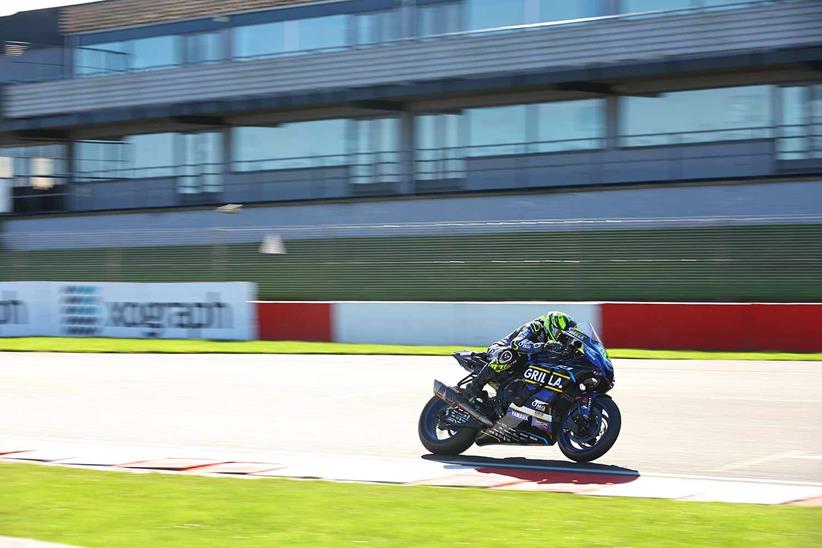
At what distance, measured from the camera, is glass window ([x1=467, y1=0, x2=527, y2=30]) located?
30.7m

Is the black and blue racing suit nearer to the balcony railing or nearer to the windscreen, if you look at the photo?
the windscreen

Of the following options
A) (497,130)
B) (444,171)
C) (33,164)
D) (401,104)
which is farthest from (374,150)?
(33,164)

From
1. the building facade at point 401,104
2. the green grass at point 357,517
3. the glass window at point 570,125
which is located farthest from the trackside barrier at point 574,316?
the green grass at point 357,517

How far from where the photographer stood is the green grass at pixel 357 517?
6.31m

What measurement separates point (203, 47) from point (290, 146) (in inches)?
179

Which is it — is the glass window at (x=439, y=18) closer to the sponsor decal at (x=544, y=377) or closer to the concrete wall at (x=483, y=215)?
the concrete wall at (x=483, y=215)

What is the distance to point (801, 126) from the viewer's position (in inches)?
1052

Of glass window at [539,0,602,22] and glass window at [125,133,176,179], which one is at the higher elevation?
glass window at [539,0,602,22]

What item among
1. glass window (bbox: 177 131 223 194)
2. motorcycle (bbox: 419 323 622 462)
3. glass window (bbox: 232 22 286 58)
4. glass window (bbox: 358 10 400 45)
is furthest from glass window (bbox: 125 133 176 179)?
motorcycle (bbox: 419 323 622 462)

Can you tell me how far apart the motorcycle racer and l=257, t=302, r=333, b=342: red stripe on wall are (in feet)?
47.8

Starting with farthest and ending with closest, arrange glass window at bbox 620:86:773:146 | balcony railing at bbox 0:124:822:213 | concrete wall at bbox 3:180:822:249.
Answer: glass window at bbox 620:86:773:146 → balcony railing at bbox 0:124:822:213 → concrete wall at bbox 3:180:822:249

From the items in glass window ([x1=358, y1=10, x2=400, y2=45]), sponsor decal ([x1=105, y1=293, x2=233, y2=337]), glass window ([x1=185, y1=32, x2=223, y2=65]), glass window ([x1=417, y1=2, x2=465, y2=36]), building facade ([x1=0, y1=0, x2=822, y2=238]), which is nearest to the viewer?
sponsor decal ([x1=105, y1=293, x2=233, y2=337])

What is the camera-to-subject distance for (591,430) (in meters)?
9.23

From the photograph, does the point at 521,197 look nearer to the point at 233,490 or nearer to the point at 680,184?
the point at 680,184
